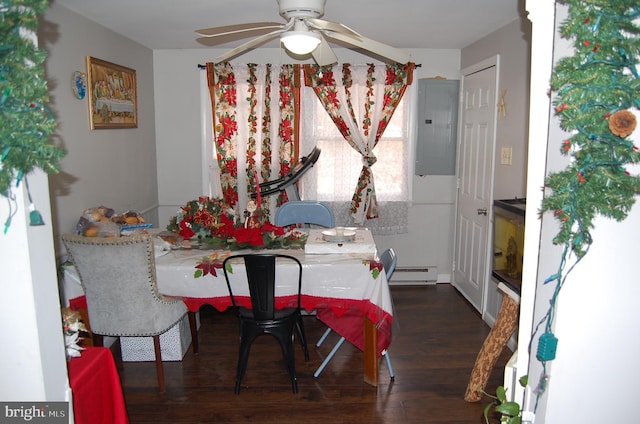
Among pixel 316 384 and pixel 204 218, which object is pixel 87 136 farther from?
pixel 316 384

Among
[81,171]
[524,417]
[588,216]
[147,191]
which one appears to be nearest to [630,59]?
[588,216]

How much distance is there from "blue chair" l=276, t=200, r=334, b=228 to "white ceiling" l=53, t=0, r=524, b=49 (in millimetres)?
1421

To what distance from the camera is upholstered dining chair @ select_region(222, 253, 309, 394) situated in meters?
2.59

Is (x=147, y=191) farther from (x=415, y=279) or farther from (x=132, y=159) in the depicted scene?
(x=415, y=279)

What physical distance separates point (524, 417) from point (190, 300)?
1.98 meters

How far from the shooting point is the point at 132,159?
412 centimetres

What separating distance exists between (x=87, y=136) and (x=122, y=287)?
127 cm

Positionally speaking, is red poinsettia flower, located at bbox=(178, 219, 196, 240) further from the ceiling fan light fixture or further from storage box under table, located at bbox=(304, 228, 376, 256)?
the ceiling fan light fixture

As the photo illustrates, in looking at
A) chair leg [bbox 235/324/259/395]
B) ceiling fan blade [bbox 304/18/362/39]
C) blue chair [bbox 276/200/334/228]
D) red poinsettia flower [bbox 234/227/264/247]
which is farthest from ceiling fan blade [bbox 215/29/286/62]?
chair leg [bbox 235/324/259/395]

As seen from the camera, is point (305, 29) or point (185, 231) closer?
point (305, 29)

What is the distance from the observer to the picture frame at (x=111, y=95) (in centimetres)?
335

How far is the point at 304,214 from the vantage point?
3.90 meters

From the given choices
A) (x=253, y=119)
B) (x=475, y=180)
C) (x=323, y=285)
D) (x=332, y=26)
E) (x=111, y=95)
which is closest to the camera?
(x=332, y=26)

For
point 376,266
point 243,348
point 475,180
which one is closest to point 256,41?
point 376,266
